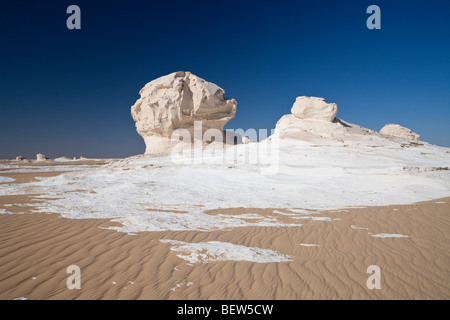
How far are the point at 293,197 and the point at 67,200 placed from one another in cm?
742

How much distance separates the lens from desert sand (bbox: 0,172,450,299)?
3072 millimetres

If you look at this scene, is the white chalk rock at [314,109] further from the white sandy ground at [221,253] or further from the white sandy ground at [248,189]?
the white sandy ground at [221,253]

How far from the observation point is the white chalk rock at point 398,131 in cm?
2817

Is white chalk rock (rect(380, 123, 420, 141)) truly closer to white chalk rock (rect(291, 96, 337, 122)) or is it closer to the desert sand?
white chalk rock (rect(291, 96, 337, 122))

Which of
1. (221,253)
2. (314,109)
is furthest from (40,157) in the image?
(221,253)

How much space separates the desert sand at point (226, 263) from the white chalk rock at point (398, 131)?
27.3 m

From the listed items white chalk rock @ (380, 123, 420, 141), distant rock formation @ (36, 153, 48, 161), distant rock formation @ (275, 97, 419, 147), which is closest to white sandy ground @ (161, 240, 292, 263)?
distant rock formation @ (275, 97, 419, 147)

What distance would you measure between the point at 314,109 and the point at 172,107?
40.4 ft

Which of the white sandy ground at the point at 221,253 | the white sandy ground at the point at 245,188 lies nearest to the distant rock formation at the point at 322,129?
the white sandy ground at the point at 245,188

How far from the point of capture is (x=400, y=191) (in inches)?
386

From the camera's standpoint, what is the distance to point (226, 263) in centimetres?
374

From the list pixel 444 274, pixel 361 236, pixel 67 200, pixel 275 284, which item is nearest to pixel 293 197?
pixel 361 236
